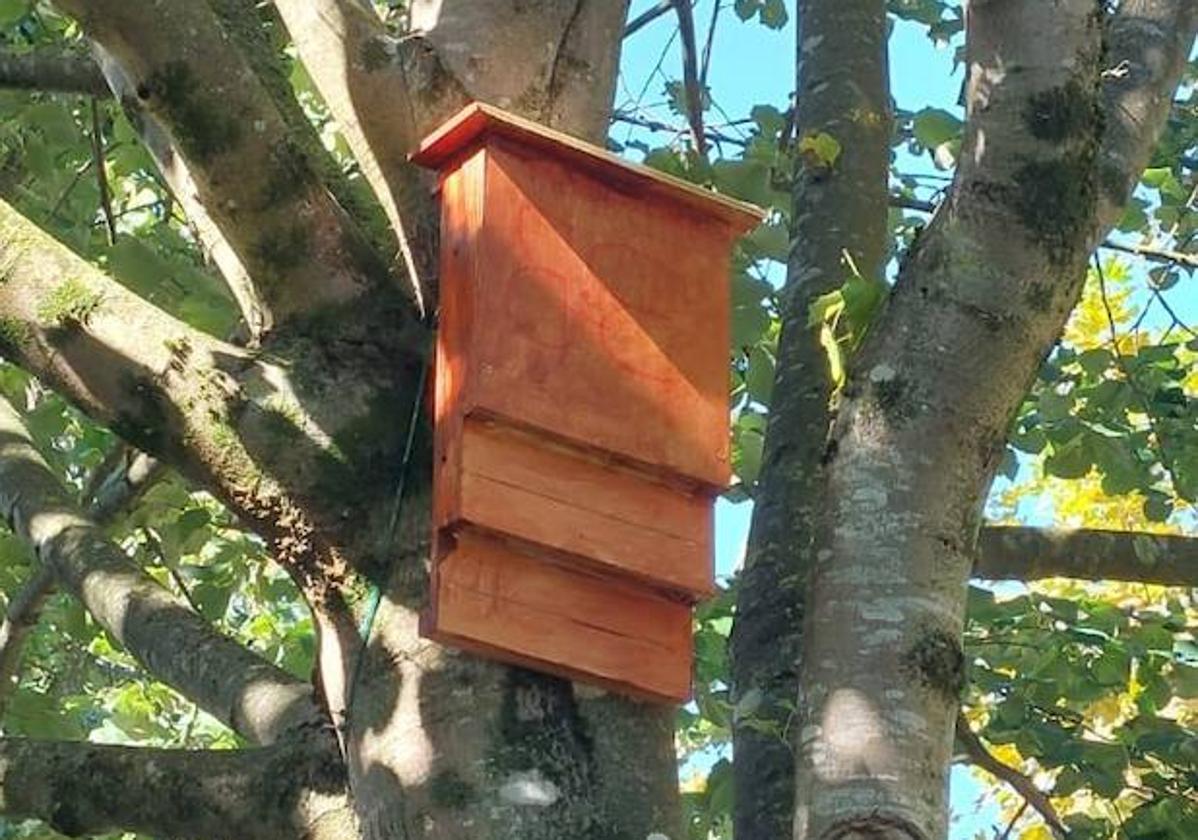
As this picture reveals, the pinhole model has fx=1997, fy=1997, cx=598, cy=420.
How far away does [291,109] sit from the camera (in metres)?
2.66

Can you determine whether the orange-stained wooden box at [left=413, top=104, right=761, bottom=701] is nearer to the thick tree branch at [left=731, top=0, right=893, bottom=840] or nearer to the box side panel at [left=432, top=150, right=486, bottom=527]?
the box side panel at [left=432, top=150, right=486, bottom=527]

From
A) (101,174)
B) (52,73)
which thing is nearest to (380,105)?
(52,73)

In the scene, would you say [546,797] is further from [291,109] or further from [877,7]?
[877,7]

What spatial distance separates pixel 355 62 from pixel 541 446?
601mm

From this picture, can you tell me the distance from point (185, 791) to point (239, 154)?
73 cm

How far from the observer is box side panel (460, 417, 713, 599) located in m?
2.07

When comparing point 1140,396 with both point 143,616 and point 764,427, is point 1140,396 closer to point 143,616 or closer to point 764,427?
point 764,427

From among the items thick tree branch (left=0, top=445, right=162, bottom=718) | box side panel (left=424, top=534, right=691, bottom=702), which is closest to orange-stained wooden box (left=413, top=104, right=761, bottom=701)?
box side panel (left=424, top=534, right=691, bottom=702)

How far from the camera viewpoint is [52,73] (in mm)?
3215

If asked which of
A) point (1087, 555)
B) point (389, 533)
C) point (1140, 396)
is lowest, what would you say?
point (389, 533)

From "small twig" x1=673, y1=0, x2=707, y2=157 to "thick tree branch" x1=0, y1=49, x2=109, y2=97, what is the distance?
4.41 ft

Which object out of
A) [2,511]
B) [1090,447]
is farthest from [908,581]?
[1090,447]

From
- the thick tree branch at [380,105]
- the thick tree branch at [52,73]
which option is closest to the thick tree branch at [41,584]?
the thick tree branch at [52,73]

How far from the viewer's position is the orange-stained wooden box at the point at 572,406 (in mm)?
2062
